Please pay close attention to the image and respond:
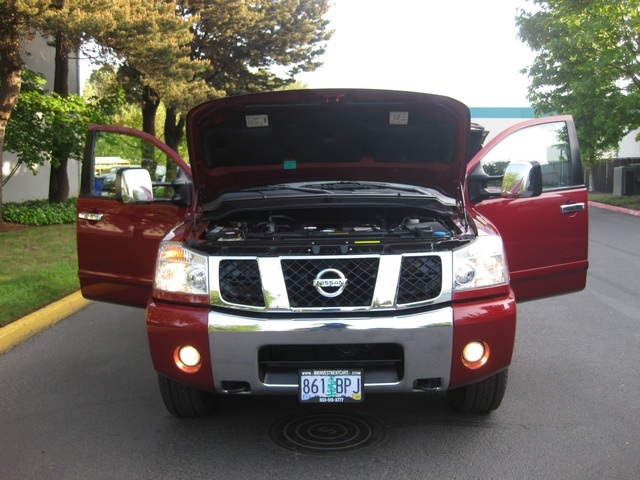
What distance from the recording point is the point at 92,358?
569 cm

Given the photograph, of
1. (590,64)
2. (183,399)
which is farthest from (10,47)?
(590,64)

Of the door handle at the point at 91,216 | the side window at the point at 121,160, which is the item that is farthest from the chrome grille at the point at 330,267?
the door handle at the point at 91,216

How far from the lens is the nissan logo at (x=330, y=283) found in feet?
11.8

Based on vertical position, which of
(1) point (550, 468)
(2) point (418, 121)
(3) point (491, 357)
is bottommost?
(1) point (550, 468)

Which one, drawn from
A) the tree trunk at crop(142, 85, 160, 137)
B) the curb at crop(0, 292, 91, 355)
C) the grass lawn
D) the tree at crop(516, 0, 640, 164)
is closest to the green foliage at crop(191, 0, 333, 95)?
the tree trunk at crop(142, 85, 160, 137)

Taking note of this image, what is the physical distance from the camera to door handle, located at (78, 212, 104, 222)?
5422 millimetres

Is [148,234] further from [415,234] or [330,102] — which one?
[415,234]

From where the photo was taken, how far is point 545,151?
570cm

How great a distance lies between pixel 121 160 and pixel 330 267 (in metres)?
3.19

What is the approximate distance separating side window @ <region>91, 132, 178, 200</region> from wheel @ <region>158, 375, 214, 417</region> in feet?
5.92

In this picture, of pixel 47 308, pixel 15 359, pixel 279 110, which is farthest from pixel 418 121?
pixel 47 308

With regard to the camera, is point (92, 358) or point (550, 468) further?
point (92, 358)

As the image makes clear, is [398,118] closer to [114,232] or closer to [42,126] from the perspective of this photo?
[114,232]

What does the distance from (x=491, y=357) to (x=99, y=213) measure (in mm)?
3274
